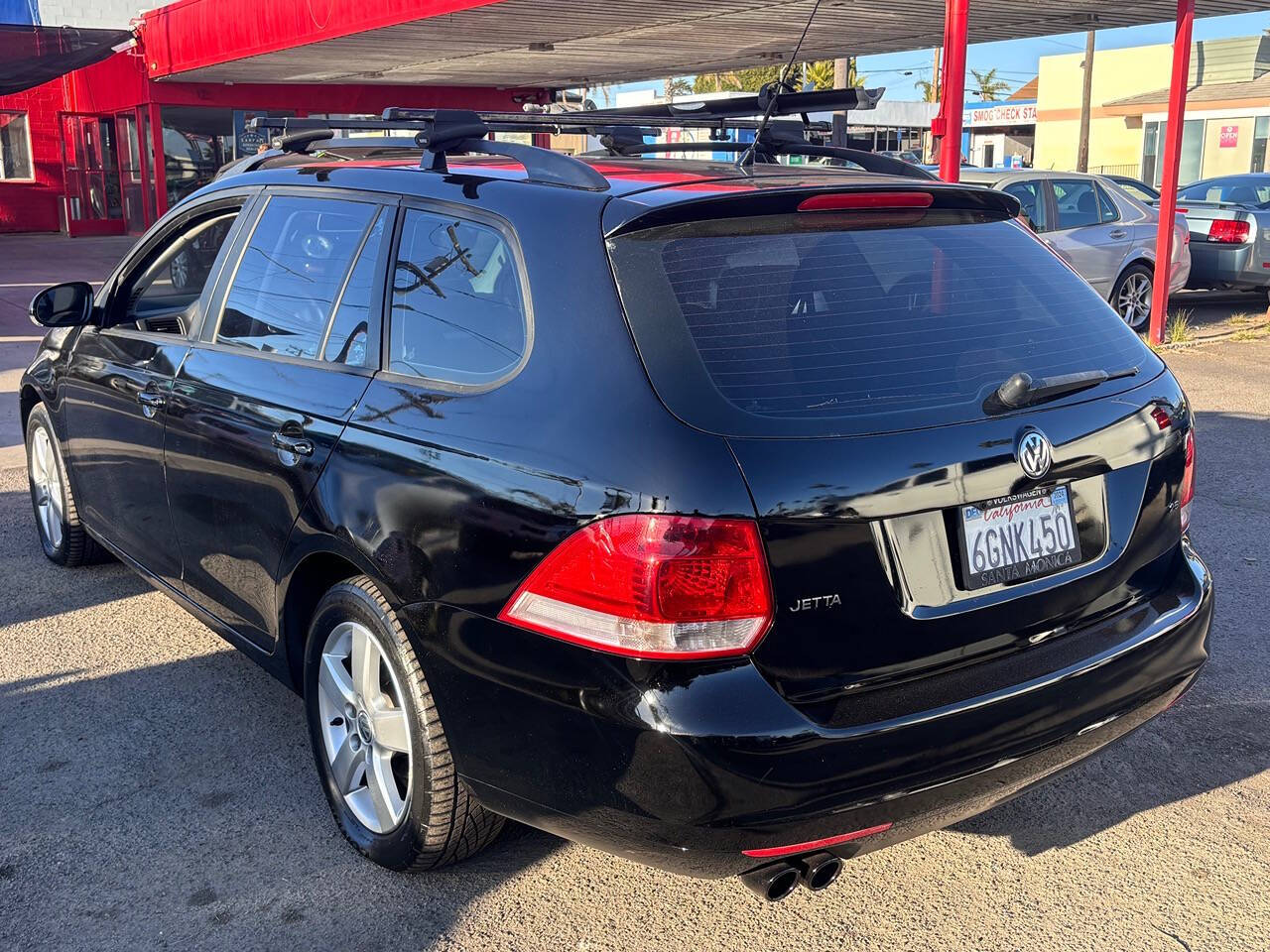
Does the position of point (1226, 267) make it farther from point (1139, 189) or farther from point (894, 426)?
point (894, 426)

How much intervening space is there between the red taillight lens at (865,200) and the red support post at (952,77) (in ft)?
23.2

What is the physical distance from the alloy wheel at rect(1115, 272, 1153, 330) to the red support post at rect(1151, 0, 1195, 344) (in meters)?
0.84

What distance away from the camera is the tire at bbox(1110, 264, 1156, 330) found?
40.1 feet

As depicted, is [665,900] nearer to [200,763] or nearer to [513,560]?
[513,560]

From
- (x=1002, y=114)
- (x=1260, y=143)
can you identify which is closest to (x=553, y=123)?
(x=1260, y=143)

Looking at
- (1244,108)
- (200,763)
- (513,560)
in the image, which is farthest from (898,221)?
(1244,108)

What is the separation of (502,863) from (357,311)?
58.7 inches

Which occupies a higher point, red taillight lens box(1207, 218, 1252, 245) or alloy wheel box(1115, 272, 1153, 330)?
red taillight lens box(1207, 218, 1252, 245)

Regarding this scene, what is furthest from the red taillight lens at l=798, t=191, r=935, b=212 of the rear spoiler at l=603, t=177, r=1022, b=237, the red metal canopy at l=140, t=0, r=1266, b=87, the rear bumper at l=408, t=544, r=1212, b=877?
the red metal canopy at l=140, t=0, r=1266, b=87

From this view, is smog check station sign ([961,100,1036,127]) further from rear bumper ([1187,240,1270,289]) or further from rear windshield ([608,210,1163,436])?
rear windshield ([608,210,1163,436])

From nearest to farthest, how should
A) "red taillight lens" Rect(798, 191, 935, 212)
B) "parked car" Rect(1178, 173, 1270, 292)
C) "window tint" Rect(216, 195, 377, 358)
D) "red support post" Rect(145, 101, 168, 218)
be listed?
1. "red taillight lens" Rect(798, 191, 935, 212)
2. "window tint" Rect(216, 195, 377, 358)
3. "parked car" Rect(1178, 173, 1270, 292)
4. "red support post" Rect(145, 101, 168, 218)

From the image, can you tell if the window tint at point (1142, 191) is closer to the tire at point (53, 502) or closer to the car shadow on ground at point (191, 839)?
the tire at point (53, 502)

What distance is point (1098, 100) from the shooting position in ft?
160

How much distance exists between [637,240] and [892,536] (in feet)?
2.76
